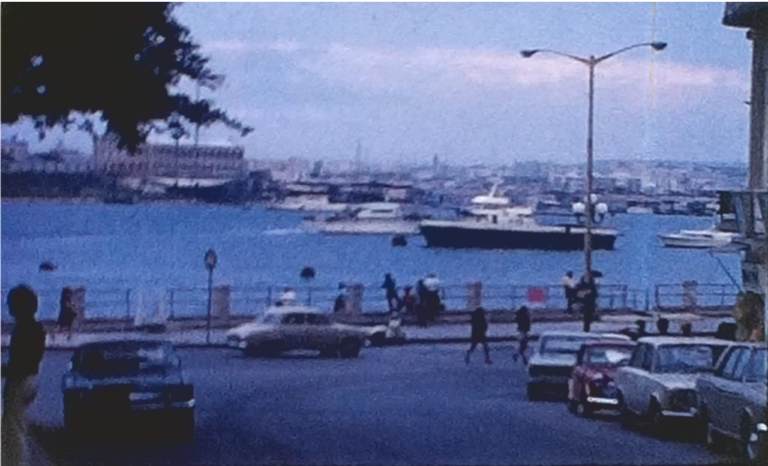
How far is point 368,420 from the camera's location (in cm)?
885

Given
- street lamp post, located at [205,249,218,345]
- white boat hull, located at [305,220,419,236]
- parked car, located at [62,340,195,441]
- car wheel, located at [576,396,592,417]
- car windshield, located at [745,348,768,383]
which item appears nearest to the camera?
white boat hull, located at [305,220,419,236]

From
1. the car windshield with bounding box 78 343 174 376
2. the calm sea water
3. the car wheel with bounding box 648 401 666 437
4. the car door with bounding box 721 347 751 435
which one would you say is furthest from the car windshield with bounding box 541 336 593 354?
the car windshield with bounding box 78 343 174 376

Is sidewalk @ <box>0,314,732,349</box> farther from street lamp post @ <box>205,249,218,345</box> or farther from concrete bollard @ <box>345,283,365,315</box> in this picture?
concrete bollard @ <box>345,283,365,315</box>

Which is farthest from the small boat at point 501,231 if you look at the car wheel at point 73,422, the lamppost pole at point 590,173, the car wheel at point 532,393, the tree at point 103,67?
the car wheel at point 73,422

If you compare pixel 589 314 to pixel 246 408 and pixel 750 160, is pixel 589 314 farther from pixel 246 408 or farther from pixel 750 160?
pixel 246 408

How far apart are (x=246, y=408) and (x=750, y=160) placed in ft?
8.78

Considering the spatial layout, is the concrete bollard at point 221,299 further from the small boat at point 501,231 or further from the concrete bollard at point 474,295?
the concrete bollard at point 474,295

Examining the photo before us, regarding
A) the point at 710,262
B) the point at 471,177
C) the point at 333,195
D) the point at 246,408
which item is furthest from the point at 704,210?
the point at 246,408

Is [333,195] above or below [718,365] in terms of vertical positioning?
above

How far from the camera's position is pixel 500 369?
8.97 m

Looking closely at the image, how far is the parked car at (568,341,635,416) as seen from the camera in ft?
29.3

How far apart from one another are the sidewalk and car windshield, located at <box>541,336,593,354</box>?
0.05 m

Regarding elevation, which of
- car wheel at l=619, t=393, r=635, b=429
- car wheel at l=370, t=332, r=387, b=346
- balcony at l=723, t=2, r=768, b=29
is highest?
balcony at l=723, t=2, r=768, b=29

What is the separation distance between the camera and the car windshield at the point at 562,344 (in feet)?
29.0
